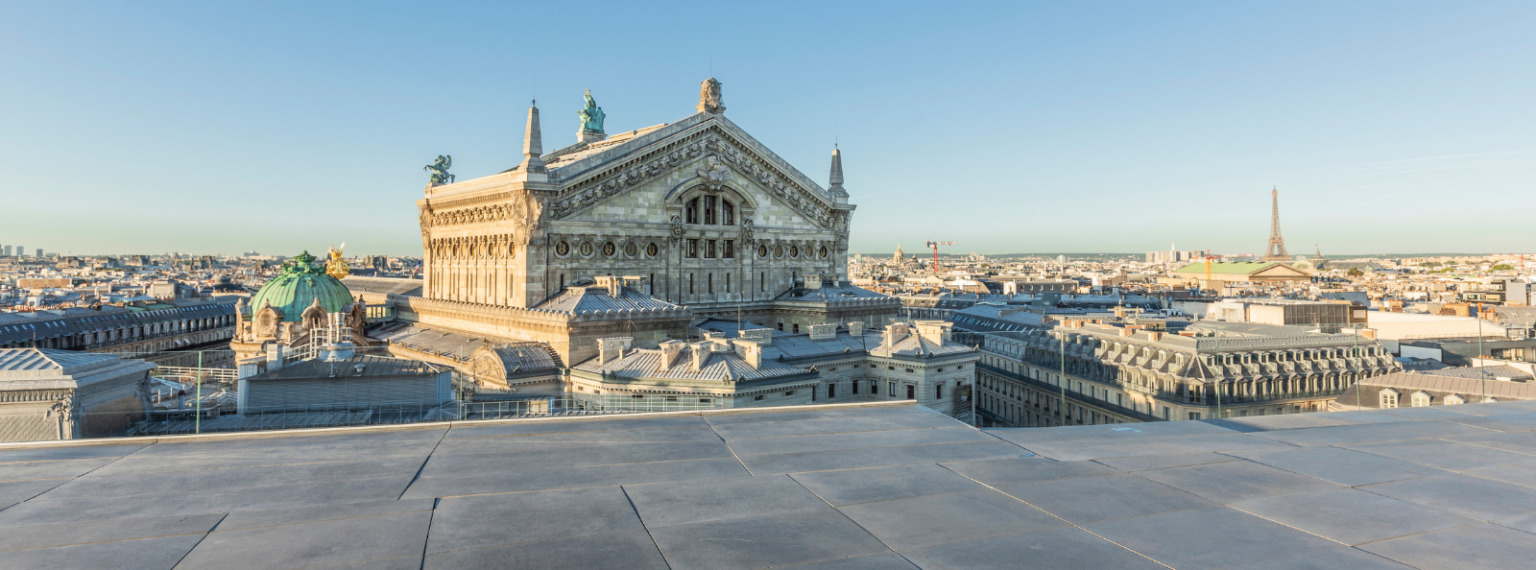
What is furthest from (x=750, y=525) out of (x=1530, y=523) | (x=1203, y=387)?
(x=1203, y=387)

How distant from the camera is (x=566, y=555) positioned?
11.1 meters

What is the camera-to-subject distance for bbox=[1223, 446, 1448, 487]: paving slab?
15445mm

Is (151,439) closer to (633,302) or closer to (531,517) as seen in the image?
(531,517)

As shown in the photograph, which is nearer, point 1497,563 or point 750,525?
point 1497,563

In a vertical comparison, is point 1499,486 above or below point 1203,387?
above

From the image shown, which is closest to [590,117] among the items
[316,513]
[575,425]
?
[575,425]

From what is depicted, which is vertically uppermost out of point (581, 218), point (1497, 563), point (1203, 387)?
point (581, 218)

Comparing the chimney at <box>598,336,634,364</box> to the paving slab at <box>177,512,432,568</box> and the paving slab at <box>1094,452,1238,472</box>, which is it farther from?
the paving slab at <box>177,512,432,568</box>

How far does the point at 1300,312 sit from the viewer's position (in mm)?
85500

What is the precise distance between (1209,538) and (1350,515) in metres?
2.77

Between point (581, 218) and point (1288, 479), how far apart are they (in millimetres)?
41229

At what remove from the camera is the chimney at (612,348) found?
143 feet

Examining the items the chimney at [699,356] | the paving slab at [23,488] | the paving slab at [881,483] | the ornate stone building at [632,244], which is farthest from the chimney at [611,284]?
the paving slab at [881,483]

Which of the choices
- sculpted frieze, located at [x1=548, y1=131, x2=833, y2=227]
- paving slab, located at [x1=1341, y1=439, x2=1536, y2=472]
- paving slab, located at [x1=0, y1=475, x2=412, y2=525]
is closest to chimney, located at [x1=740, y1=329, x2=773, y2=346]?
sculpted frieze, located at [x1=548, y1=131, x2=833, y2=227]
